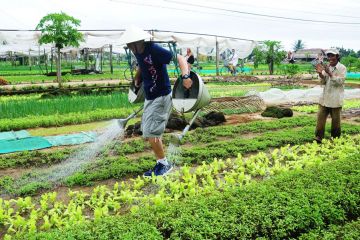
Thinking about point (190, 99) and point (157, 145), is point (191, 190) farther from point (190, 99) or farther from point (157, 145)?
point (190, 99)

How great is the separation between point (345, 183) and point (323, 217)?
66cm

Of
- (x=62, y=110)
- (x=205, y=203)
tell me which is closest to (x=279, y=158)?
(x=205, y=203)

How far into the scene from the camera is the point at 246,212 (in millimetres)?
3363

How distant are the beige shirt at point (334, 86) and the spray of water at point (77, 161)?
12.0 ft

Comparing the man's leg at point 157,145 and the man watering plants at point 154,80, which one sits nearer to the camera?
the man watering plants at point 154,80

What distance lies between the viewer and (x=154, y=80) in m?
4.85

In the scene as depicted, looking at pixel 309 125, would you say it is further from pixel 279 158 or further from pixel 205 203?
pixel 205 203

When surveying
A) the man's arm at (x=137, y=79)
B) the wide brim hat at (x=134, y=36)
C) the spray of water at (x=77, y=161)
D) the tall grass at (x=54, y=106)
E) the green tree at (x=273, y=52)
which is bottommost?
the spray of water at (x=77, y=161)

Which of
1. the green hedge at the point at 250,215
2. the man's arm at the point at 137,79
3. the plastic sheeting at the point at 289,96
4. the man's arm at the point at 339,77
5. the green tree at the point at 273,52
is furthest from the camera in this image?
the green tree at the point at 273,52

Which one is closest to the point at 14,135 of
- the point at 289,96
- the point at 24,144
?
the point at 24,144

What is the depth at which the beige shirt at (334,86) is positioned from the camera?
6789 mm

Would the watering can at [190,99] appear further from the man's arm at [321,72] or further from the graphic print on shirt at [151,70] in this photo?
the man's arm at [321,72]

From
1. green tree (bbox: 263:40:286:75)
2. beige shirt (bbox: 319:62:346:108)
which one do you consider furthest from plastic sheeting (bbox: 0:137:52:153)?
green tree (bbox: 263:40:286:75)

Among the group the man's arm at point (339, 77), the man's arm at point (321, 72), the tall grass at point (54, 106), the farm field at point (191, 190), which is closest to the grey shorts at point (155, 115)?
the farm field at point (191, 190)
